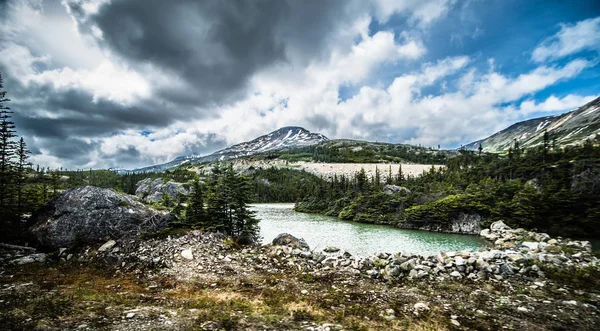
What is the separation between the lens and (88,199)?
55.2ft

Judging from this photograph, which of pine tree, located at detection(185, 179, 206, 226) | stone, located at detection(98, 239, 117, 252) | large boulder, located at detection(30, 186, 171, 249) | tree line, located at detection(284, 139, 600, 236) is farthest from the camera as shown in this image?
tree line, located at detection(284, 139, 600, 236)

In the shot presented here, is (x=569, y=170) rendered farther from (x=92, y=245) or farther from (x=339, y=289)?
(x=92, y=245)

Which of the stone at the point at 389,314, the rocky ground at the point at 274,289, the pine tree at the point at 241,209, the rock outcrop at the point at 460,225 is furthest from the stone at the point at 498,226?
the stone at the point at 389,314

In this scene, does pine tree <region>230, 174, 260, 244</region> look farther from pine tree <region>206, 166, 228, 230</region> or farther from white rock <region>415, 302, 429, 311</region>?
white rock <region>415, 302, 429, 311</region>

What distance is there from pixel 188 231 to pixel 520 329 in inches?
654

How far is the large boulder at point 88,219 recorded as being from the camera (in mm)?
15531

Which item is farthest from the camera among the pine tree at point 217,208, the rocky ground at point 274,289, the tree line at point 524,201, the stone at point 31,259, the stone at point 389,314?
the tree line at point 524,201

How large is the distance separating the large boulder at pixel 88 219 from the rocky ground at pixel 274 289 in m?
0.92

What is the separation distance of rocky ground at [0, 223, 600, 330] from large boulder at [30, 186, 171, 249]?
3.01 ft

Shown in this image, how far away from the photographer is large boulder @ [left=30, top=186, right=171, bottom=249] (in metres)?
15.5

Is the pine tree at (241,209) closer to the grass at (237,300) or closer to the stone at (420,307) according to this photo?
the grass at (237,300)

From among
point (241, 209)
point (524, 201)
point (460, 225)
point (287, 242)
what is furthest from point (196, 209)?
point (524, 201)

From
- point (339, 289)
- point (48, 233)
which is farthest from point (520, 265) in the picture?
point (48, 233)

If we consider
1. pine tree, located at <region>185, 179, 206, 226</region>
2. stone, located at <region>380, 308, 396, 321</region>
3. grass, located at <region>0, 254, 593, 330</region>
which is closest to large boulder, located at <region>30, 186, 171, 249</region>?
pine tree, located at <region>185, 179, 206, 226</region>
